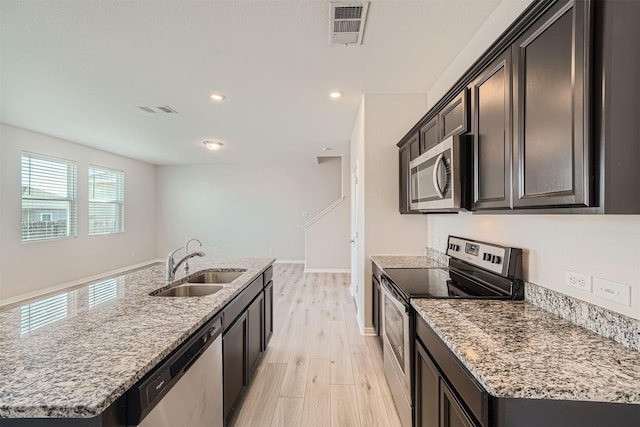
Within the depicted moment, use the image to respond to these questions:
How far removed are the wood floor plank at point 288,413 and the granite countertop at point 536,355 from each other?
1.22 metres

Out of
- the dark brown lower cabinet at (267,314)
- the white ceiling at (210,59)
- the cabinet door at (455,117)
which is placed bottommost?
the dark brown lower cabinet at (267,314)

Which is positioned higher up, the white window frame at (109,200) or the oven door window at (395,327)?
the white window frame at (109,200)

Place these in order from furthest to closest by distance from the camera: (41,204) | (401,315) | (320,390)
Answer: (41,204) → (320,390) → (401,315)

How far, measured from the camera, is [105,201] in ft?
20.4

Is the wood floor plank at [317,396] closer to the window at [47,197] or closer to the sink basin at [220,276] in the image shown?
the sink basin at [220,276]

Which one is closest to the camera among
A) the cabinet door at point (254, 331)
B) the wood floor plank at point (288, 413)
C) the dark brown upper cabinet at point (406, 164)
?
the wood floor plank at point (288, 413)

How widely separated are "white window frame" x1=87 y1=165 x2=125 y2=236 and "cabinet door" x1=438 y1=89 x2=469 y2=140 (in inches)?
266

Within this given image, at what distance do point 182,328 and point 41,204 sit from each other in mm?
5527

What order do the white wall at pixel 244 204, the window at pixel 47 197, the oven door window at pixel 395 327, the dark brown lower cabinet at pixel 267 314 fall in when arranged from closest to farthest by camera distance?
the oven door window at pixel 395 327 < the dark brown lower cabinet at pixel 267 314 < the window at pixel 47 197 < the white wall at pixel 244 204

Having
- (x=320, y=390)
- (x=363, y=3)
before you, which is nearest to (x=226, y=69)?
(x=363, y=3)

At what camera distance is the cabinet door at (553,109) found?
0.87 m

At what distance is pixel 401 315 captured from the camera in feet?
5.75

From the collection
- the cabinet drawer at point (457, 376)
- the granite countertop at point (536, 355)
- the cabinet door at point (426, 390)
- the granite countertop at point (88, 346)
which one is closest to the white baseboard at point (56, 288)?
the granite countertop at point (88, 346)

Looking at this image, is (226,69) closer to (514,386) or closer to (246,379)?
(246,379)
